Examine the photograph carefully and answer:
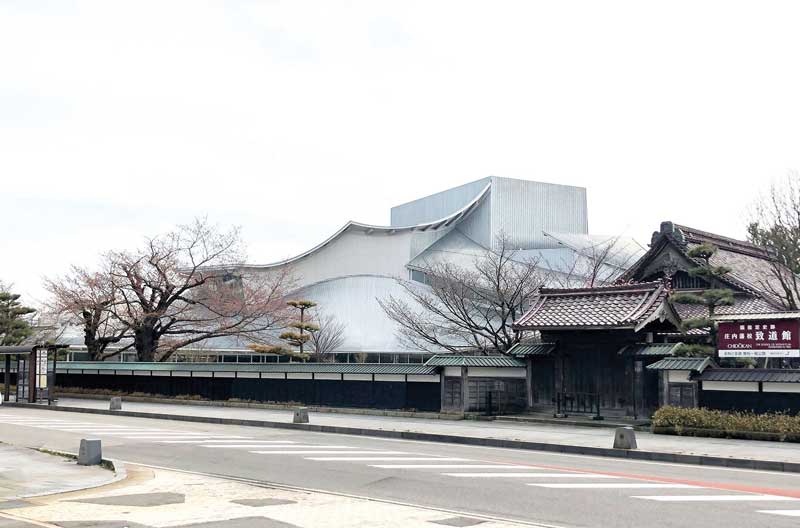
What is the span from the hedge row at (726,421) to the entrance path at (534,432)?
408 millimetres

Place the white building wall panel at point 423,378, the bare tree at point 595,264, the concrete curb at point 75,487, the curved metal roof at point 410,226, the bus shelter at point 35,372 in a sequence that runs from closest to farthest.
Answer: the concrete curb at point 75,487
the white building wall panel at point 423,378
the bus shelter at point 35,372
the bare tree at point 595,264
the curved metal roof at point 410,226

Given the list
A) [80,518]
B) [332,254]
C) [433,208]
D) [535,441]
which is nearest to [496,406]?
[535,441]

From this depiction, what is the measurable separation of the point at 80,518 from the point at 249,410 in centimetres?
2282

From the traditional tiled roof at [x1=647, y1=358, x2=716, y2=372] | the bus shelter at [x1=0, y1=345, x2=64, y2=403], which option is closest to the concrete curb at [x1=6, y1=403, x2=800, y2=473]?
the traditional tiled roof at [x1=647, y1=358, x2=716, y2=372]

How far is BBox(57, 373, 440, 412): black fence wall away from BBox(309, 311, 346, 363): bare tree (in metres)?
15.9

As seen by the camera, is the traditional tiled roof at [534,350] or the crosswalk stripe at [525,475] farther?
the traditional tiled roof at [534,350]

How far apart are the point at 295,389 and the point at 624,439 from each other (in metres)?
18.2

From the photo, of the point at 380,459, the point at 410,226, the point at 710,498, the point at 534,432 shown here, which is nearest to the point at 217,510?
the point at 380,459

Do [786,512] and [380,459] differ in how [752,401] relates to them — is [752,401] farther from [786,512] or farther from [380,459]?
[786,512]

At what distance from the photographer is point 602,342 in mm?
25219

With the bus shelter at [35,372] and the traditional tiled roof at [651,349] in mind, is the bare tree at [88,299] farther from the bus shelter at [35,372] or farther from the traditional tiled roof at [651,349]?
the traditional tiled roof at [651,349]

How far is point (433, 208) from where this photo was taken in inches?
3366

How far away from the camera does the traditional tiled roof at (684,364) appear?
2216 centimetres

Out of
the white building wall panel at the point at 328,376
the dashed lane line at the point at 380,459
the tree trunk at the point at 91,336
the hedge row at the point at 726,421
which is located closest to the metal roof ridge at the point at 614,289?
the hedge row at the point at 726,421
